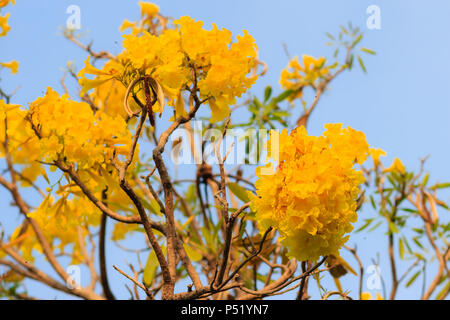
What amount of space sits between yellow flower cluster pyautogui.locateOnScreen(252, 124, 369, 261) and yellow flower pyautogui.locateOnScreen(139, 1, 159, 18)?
1.28m

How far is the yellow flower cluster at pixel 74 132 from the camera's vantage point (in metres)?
0.90

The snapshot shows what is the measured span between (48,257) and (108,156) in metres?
0.61

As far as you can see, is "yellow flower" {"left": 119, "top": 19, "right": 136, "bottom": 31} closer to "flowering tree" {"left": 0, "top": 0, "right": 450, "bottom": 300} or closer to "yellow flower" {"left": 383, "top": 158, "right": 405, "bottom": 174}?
"flowering tree" {"left": 0, "top": 0, "right": 450, "bottom": 300}

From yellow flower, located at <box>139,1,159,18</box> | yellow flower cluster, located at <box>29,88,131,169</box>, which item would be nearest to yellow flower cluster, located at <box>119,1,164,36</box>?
yellow flower, located at <box>139,1,159,18</box>

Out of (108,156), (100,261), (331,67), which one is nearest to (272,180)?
(108,156)

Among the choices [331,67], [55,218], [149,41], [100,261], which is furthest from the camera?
[331,67]

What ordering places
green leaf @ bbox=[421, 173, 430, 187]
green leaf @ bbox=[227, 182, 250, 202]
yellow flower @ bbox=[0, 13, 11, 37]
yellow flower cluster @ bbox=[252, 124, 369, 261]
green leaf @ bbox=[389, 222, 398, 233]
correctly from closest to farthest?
yellow flower cluster @ bbox=[252, 124, 369, 261] → green leaf @ bbox=[227, 182, 250, 202] → yellow flower @ bbox=[0, 13, 11, 37] → green leaf @ bbox=[389, 222, 398, 233] → green leaf @ bbox=[421, 173, 430, 187]

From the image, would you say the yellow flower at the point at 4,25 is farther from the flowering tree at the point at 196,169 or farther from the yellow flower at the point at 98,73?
the yellow flower at the point at 98,73

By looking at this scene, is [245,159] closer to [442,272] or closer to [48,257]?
[48,257]

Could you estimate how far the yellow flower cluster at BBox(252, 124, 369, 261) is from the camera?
622mm

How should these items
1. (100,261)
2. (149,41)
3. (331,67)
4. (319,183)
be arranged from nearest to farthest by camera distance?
(319,183) → (149,41) → (100,261) → (331,67)

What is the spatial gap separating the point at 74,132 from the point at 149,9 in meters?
0.99

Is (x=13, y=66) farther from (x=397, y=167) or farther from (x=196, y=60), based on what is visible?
(x=397, y=167)

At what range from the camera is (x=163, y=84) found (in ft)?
2.63
